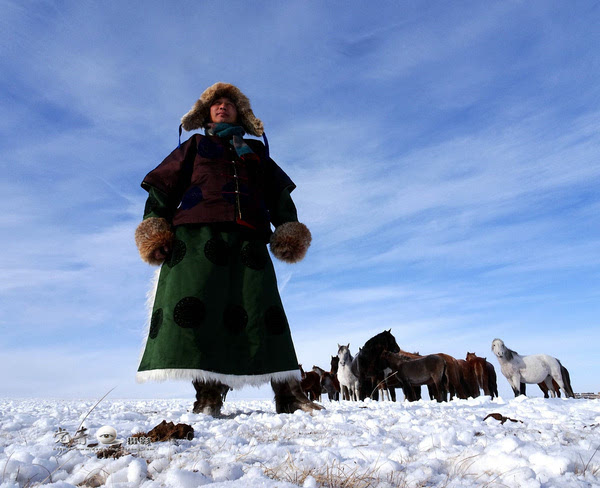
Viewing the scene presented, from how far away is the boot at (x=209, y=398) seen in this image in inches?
184

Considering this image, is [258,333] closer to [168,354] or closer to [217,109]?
[168,354]

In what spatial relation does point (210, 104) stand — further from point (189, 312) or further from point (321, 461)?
point (321, 461)

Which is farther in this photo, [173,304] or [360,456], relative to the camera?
[173,304]

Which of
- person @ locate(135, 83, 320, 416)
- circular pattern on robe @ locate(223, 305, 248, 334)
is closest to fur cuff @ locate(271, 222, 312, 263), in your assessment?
person @ locate(135, 83, 320, 416)

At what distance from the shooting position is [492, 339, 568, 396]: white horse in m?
11.1

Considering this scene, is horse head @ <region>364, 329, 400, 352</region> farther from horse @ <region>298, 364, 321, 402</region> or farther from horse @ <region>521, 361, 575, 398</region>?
horse @ <region>298, 364, 321, 402</region>

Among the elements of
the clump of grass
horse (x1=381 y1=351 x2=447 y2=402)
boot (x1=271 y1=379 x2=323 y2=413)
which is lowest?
the clump of grass

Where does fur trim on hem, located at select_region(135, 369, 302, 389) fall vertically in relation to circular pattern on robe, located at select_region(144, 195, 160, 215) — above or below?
below

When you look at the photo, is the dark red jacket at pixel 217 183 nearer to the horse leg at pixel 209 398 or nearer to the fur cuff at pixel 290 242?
the fur cuff at pixel 290 242

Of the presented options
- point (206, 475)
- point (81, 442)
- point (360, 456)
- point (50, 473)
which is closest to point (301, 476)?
point (206, 475)

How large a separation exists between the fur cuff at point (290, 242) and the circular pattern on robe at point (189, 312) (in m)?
1.13

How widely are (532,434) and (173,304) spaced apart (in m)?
3.26

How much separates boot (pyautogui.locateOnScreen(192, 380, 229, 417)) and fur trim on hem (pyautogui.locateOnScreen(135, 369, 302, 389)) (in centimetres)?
10

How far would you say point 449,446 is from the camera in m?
2.53
